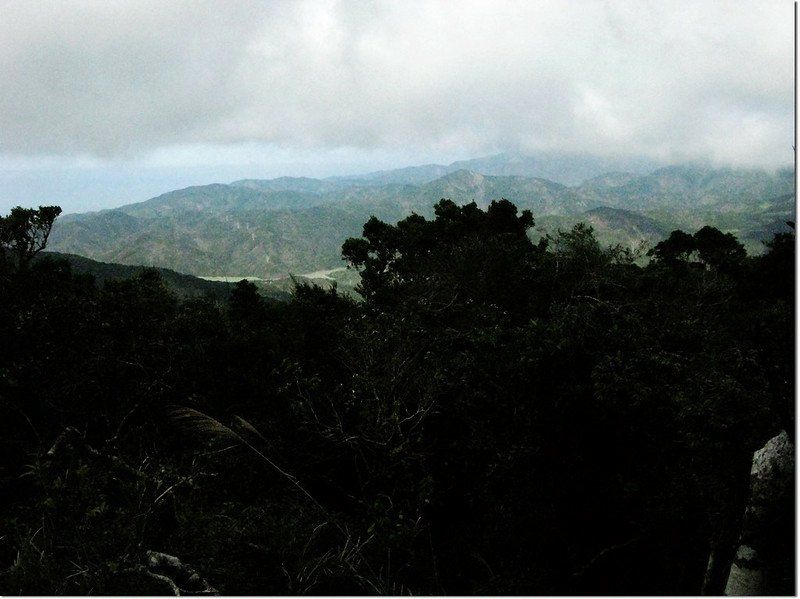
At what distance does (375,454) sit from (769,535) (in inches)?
231

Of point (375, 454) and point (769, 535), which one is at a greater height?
point (769, 535)

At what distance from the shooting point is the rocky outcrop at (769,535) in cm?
440

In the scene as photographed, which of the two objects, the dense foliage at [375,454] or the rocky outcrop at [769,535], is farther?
the dense foliage at [375,454]

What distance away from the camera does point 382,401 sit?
9.13m

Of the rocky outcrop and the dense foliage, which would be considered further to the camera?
the dense foliage

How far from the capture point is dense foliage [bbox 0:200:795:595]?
17.5 ft

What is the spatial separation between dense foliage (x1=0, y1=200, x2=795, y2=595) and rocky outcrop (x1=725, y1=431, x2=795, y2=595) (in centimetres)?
59

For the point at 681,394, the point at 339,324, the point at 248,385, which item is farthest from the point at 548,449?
the point at 339,324

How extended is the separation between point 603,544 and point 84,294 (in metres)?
13.0

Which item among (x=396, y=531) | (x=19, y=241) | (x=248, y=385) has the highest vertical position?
(x=19, y=241)

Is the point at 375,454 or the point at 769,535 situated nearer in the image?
the point at 769,535

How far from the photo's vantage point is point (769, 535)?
14.6 feet

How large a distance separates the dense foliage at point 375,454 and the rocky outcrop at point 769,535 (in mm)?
589

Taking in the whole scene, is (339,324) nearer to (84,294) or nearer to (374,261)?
(84,294)
